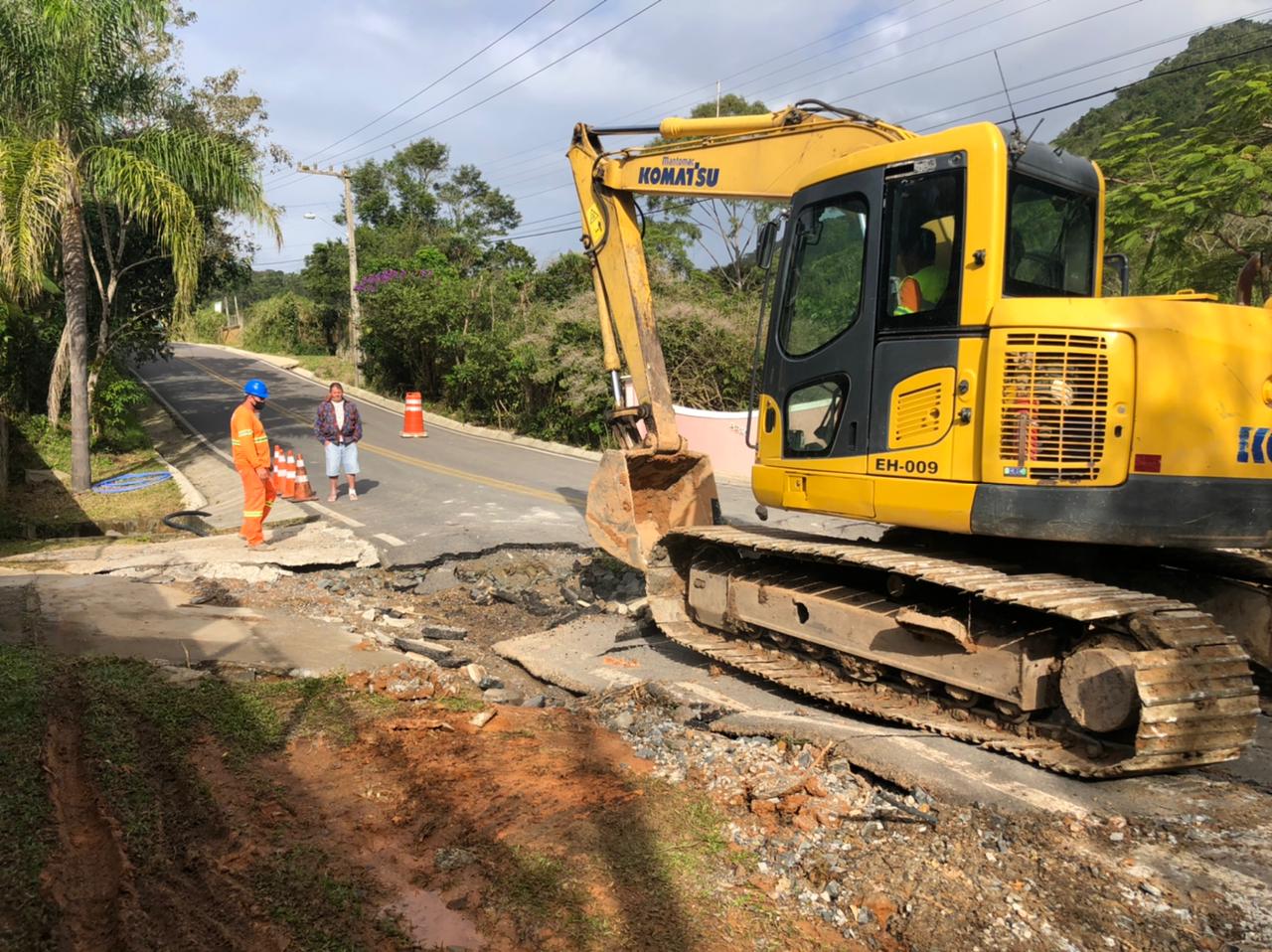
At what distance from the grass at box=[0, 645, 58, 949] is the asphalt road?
14.8 ft

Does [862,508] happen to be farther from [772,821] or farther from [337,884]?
[337,884]

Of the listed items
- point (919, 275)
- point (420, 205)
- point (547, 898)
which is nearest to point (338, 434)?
point (919, 275)

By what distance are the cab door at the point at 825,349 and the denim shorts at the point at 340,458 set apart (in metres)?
8.67

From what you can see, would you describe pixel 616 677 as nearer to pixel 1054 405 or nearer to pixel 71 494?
pixel 1054 405

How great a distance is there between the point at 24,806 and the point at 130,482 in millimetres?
13739

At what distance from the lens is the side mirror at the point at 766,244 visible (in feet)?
19.1

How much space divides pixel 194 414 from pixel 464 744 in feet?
A: 82.8

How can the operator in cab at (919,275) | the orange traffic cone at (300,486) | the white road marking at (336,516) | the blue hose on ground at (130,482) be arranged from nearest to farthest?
1. the operator in cab at (919,275)
2. the white road marking at (336,516)
3. the orange traffic cone at (300,486)
4. the blue hose on ground at (130,482)

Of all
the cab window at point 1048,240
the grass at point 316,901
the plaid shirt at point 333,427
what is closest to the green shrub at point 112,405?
the plaid shirt at point 333,427

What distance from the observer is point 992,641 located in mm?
4723

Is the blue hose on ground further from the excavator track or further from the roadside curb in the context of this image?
the excavator track

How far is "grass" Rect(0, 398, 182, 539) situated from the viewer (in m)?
13.2

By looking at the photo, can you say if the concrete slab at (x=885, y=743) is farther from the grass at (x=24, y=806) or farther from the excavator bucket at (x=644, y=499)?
the grass at (x=24, y=806)

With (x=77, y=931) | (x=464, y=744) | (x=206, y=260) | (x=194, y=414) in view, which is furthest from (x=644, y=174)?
(x=194, y=414)
